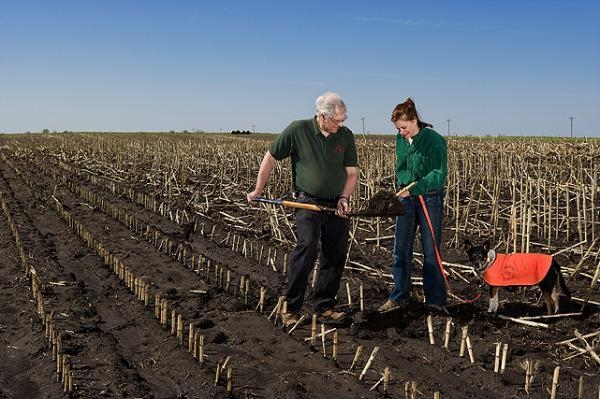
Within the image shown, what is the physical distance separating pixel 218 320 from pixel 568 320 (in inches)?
119

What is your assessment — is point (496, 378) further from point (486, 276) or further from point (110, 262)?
point (110, 262)

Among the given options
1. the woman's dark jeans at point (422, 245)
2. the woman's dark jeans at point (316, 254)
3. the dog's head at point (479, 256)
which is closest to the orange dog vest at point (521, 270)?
the dog's head at point (479, 256)

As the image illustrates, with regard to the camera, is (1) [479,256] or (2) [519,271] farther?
(1) [479,256]

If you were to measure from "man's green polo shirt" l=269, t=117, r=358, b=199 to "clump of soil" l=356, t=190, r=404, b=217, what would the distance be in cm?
34

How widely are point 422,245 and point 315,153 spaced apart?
1215 millimetres

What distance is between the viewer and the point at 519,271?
18.4 feet

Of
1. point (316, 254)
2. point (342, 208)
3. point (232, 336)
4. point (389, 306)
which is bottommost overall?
point (232, 336)

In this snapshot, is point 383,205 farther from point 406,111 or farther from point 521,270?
point 521,270

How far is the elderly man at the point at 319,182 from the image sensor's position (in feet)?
18.0

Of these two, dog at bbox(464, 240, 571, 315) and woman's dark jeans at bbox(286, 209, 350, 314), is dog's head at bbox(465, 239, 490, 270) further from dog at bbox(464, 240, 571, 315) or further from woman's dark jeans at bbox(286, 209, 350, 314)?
woman's dark jeans at bbox(286, 209, 350, 314)

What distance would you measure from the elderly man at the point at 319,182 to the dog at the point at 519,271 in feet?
4.05

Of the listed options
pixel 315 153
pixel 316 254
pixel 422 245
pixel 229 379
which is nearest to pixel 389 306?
pixel 422 245

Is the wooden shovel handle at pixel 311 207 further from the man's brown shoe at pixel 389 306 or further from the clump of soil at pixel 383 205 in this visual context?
the man's brown shoe at pixel 389 306

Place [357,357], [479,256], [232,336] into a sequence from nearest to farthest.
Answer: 1. [357,357]
2. [232,336]
3. [479,256]
